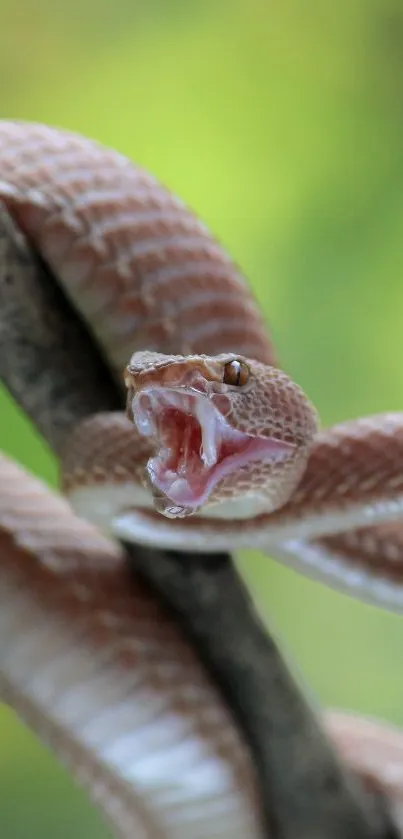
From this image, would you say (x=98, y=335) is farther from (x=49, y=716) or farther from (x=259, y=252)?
(x=259, y=252)

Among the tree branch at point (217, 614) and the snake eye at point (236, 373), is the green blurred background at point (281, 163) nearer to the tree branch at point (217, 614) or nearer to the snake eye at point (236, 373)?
the tree branch at point (217, 614)

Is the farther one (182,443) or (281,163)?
(281,163)

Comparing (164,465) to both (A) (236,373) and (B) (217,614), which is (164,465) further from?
(B) (217,614)

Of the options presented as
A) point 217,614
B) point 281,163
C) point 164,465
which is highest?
point 281,163

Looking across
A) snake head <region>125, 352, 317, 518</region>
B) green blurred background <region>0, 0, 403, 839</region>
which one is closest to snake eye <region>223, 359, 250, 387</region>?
snake head <region>125, 352, 317, 518</region>

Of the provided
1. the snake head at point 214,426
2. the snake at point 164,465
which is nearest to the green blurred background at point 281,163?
the snake at point 164,465

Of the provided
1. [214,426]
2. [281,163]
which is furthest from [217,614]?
[281,163]
